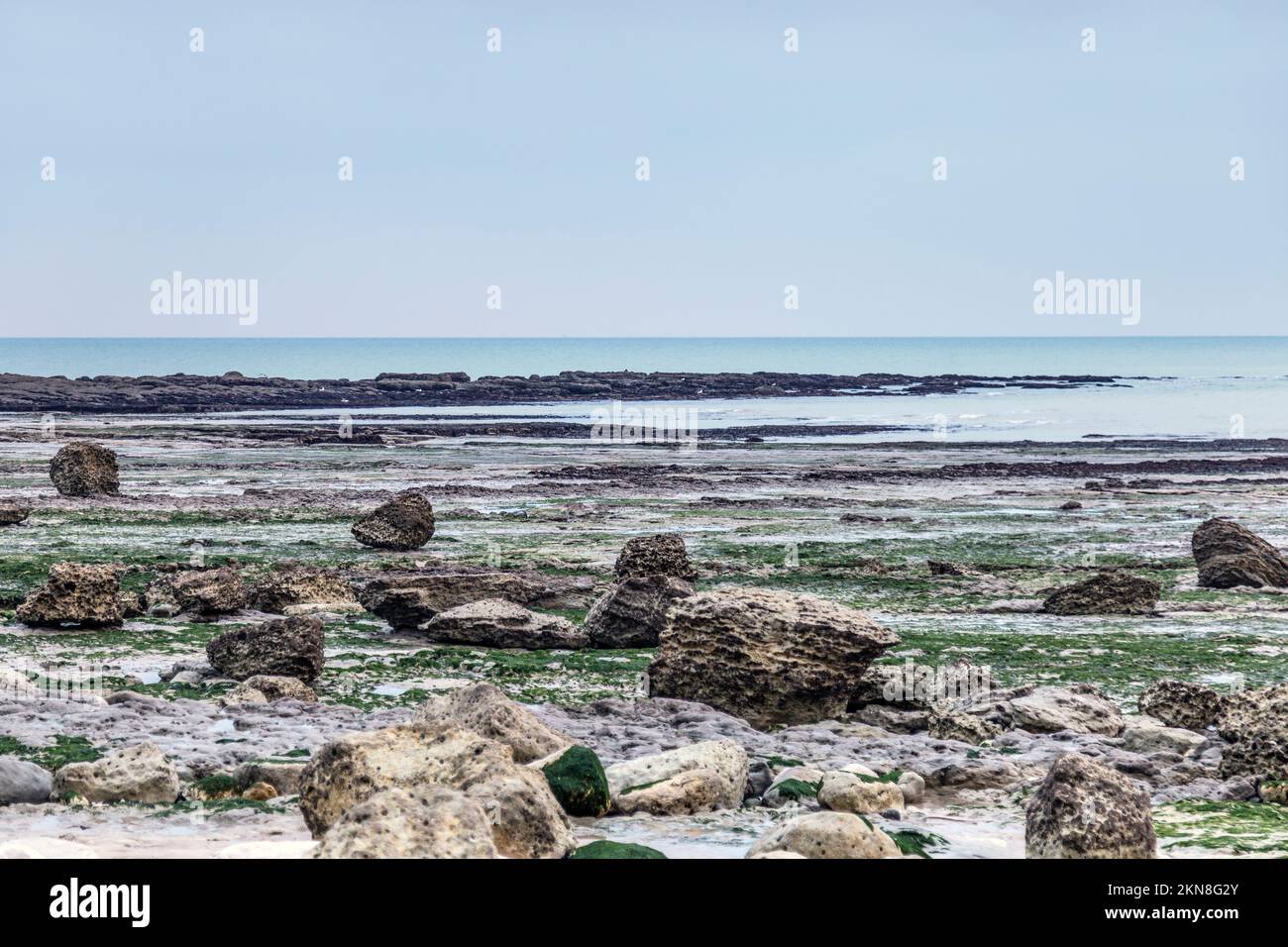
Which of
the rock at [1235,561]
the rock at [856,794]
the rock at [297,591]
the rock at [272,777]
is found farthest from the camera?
the rock at [1235,561]

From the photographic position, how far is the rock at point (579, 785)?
9203 mm

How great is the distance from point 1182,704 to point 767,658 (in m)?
3.56

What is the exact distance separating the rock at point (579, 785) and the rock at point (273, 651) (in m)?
5.25

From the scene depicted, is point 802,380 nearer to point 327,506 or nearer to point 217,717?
point 327,506

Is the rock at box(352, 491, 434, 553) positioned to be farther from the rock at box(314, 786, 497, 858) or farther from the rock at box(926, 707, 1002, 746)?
the rock at box(314, 786, 497, 858)

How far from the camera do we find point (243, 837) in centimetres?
856

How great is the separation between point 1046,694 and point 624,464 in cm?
3479

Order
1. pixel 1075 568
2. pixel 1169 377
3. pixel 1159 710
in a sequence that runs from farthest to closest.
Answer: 1. pixel 1169 377
2. pixel 1075 568
3. pixel 1159 710

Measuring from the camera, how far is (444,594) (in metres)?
17.5

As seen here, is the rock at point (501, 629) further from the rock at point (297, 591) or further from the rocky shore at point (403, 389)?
the rocky shore at point (403, 389)

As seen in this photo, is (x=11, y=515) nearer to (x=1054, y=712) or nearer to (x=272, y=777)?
(x=272, y=777)

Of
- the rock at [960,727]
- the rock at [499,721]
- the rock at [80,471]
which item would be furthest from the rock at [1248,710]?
the rock at [80,471]

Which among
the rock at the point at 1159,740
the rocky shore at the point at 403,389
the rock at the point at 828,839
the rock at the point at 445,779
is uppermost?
the rocky shore at the point at 403,389

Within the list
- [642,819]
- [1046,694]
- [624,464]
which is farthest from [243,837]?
[624,464]
